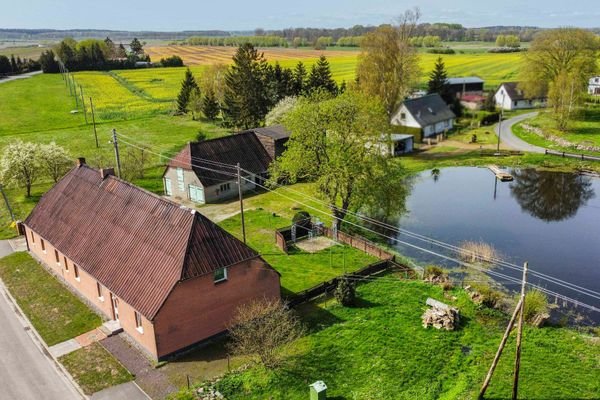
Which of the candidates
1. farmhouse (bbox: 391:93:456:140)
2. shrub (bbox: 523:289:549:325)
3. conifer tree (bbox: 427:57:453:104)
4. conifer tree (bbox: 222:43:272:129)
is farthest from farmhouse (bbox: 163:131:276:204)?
conifer tree (bbox: 427:57:453:104)

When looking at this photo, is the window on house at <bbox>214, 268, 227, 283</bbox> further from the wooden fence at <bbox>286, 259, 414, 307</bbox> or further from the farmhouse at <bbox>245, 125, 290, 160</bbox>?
the farmhouse at <bbox>245, 125, 290, 160</bbox>

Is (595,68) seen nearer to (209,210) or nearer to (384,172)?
(384,172)

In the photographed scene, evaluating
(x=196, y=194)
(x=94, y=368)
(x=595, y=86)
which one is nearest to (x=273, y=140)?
(x=196, y=194)

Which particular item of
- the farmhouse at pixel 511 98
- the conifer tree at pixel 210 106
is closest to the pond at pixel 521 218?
the farmhouse at pixel 511 98

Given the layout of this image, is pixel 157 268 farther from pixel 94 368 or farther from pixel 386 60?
pixel 386 60

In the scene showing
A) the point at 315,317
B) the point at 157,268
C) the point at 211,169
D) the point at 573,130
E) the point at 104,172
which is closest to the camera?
the point at 157,268

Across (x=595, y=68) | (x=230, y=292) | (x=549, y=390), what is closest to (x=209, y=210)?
(x=230, y=292)

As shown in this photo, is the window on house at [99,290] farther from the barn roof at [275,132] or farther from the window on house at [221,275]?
the barn roof at [275,132]
